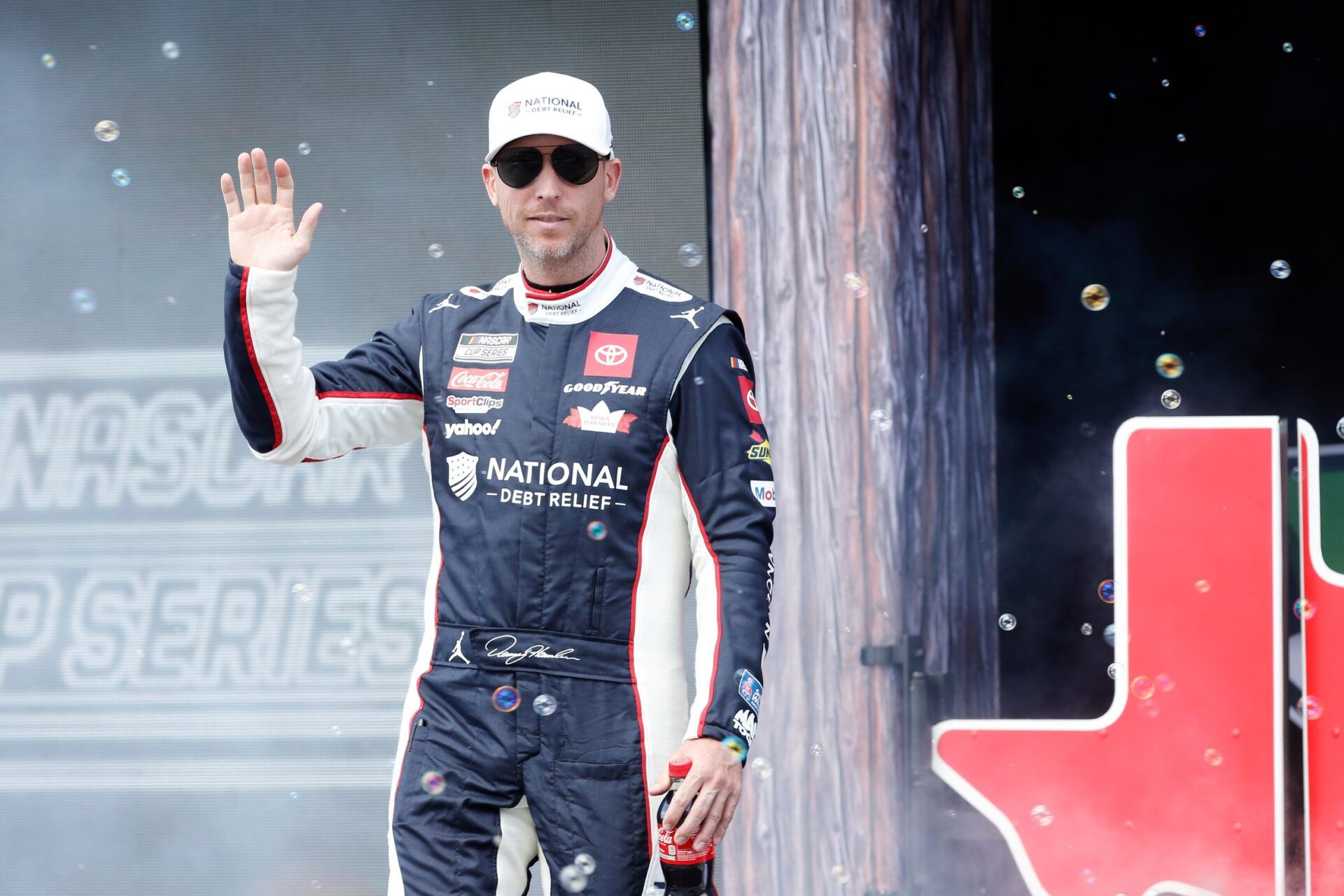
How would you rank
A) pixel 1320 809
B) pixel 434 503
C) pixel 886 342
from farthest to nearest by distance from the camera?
pixel 886 342 → pixel 1320 809 → pixel 434 503

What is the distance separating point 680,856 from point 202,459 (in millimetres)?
2332

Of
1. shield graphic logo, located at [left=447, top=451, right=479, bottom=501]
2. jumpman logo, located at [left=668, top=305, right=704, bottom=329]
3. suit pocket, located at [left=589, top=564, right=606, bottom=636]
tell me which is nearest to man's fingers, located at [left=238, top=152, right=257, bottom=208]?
shield graphic logo, located at [left=447, top=451, right=479, bottom=501]

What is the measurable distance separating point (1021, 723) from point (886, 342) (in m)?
1.06

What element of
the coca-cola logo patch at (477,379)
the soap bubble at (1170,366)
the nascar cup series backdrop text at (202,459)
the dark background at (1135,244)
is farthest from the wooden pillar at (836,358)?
the coca-cola logo patch at (477,379)

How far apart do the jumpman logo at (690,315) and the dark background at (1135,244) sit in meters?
1.67

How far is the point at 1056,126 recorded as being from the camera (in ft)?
10.9

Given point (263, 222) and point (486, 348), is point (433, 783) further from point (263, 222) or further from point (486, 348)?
point (263, 222)

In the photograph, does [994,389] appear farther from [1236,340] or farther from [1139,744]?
[1139,744]

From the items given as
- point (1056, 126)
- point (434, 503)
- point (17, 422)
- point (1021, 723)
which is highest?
point (1056, 126)

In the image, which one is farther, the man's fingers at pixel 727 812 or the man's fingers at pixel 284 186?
the man's fingers at pixel 284 186

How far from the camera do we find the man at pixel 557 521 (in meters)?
1.79

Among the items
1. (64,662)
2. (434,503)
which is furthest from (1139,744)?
(64,662)

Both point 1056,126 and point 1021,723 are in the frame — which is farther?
point 1056,126

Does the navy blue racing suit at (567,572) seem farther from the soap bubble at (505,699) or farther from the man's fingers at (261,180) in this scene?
the man's fingers at (261,180)
